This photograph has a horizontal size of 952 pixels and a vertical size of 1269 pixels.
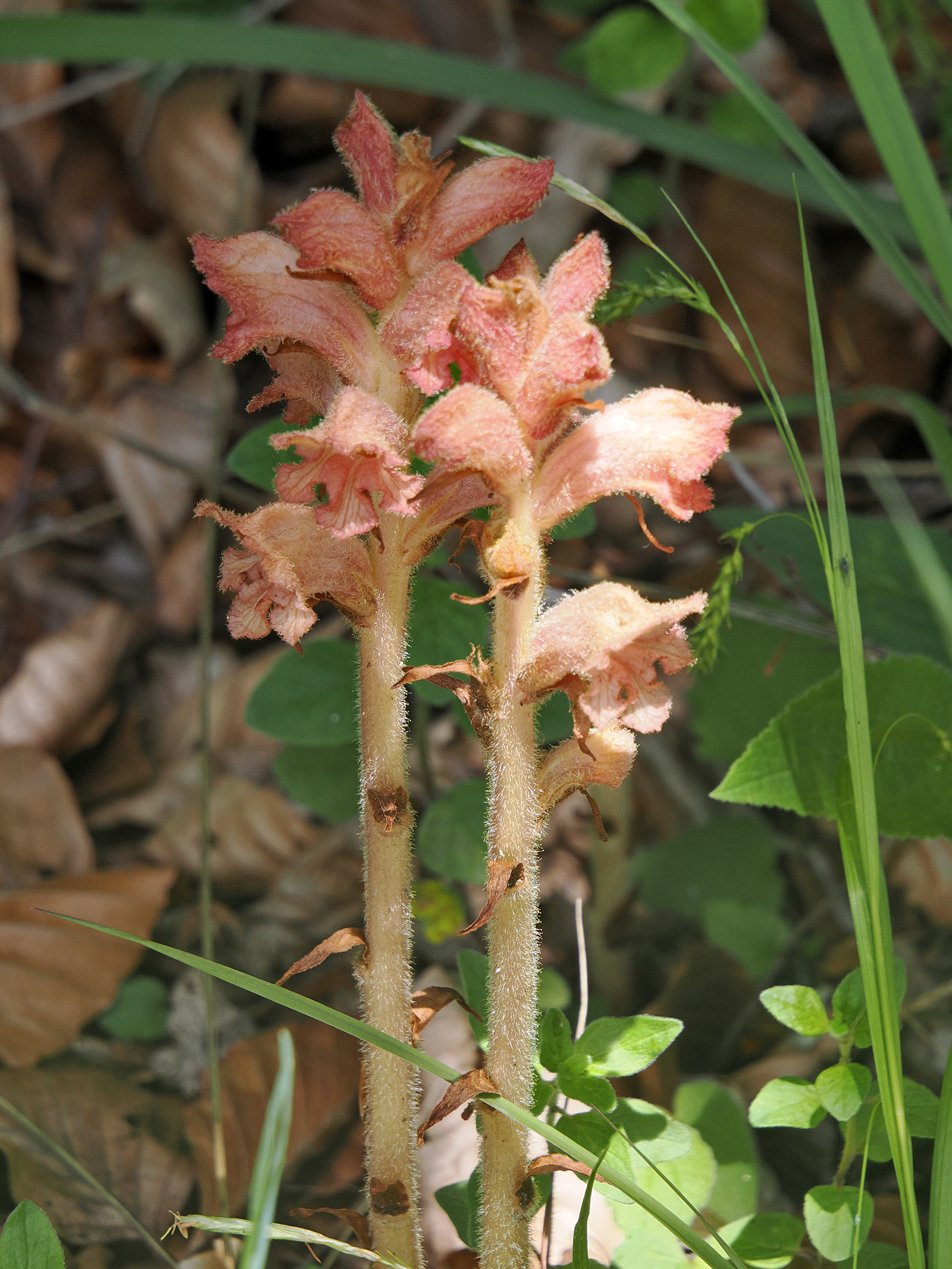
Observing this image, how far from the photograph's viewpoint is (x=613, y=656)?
1218 millimetres

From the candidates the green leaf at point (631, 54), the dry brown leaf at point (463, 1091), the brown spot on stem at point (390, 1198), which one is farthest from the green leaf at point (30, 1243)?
the green leaf at point (631, 54)

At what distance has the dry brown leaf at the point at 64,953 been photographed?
2.29 metres

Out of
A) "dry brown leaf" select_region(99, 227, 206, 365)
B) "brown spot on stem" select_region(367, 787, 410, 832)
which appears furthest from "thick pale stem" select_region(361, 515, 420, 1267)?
"dry brown leaf" select_region(99, 227, 206, 365)

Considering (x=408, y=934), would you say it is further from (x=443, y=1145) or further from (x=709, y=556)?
(x=709, y=556)

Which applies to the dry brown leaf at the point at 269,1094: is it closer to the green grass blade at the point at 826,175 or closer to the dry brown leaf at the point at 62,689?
the dry brown leaf at the point at 62,689

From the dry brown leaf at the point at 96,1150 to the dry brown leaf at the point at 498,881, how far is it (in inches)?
40.4

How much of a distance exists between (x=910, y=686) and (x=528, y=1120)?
999 millimetres

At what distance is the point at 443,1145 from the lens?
6.68 ft

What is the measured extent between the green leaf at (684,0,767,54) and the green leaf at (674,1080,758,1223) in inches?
104

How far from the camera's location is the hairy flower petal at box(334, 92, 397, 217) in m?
1.34

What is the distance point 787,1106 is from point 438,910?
3.39 ft

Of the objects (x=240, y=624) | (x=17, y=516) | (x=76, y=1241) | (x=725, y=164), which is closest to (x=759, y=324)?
(x=725, y=164)

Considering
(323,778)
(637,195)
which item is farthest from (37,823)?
(637,195)

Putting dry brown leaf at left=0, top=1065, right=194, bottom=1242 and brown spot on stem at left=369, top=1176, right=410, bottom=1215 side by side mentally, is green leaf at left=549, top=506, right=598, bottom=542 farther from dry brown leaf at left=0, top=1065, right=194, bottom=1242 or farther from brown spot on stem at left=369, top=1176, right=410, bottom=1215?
dry brown leaf at left=0, top=1065, right=194, bottom=1242
